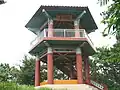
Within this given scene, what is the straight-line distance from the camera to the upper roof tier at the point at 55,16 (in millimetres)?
23737

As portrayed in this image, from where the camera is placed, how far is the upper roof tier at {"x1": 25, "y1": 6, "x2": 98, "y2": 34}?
2374 cm

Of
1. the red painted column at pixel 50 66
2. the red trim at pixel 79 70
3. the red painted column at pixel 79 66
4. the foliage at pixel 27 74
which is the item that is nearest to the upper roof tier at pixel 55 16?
the red painted column at pixel 79 66

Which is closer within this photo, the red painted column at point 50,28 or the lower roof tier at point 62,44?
the lower roof tier at point 62,44

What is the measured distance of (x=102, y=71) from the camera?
41.2 metres

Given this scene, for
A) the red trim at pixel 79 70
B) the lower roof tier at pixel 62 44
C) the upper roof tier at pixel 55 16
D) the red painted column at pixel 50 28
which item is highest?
the upper roof tier at pixel 55 16

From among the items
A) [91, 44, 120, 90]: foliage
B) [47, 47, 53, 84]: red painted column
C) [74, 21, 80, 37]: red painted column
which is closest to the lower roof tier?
[47, 47, 53, 84]: red painted column

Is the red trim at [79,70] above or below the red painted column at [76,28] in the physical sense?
below

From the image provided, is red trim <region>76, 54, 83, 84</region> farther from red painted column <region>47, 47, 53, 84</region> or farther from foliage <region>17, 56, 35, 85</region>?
foliage <region>17, 56, 35, 85</region>

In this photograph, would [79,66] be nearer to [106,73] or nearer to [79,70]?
[79,70]

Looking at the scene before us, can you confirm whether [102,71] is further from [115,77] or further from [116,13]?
[116,13]

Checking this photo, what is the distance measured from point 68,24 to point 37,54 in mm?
4318

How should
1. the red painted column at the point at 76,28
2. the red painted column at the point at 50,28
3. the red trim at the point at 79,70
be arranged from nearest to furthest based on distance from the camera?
the red trim at the point at 79,70
the red painted column at the point at 50,28
the red painted column at the point at 76,28

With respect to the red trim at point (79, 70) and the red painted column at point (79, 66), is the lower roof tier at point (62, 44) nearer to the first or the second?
the red painted column at point (79, 66)

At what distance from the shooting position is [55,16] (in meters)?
24.6
